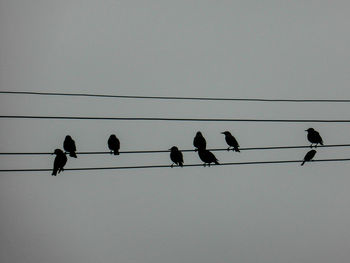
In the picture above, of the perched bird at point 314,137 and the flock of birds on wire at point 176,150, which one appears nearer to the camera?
the flock of birds on wire at point 176,150

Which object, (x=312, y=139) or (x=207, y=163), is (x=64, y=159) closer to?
(x=207, y=163)

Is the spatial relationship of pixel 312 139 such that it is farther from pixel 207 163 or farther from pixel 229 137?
pixel 207 163

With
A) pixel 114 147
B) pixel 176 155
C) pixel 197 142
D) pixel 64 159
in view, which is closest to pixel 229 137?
pixel 197 142

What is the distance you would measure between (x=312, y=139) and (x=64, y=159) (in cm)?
722

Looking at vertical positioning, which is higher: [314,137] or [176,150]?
[314,137]

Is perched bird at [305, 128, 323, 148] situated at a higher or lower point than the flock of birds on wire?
higher

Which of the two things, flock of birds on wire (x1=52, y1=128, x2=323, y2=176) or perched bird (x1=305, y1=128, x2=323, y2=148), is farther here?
perched bird (x1=305, y1=128, x2=323, y2=148)

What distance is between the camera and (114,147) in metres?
14.1

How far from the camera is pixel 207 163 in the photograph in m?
12.9

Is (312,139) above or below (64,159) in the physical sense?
above

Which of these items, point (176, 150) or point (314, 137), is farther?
point (314, 137)

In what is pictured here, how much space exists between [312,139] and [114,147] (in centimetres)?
586

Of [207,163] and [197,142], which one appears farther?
[197,142]

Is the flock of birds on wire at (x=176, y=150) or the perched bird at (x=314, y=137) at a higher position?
the perched bird at (x=314, y=137)
